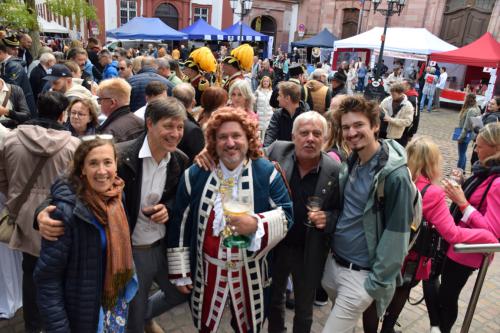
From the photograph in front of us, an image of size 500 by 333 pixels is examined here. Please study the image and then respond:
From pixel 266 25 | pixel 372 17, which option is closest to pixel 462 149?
pixel 372 17

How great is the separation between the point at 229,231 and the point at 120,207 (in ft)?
2.20

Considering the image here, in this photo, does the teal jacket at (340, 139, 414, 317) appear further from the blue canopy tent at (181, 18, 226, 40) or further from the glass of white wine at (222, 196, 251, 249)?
the blue canopy tent at (181, 18, 226, 40)

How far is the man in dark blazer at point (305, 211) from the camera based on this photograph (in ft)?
8.68

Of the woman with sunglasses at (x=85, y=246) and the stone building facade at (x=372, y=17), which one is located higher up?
the stone building facade at (x=372, y=17)

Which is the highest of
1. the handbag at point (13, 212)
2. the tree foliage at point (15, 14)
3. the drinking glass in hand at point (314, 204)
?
the tree foliage at point (15, 14)

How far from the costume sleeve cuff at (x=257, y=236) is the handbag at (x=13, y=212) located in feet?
5.28

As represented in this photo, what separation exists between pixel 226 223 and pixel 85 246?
81 centimetres

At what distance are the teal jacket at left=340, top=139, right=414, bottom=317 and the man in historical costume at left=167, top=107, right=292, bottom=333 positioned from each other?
0.55 m

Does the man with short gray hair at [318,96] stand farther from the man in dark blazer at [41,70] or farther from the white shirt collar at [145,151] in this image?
the man in dark blazer at [41,70]

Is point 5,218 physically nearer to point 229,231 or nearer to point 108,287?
point 108,287

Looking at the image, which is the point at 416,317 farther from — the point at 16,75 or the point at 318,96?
the point at 16,75

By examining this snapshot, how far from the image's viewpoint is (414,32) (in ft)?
57.9

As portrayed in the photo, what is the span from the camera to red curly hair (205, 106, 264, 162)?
2.42 metres

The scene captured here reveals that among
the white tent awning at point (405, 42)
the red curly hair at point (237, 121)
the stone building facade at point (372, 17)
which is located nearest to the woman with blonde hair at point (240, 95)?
the red curly hair at point (237, 121)
